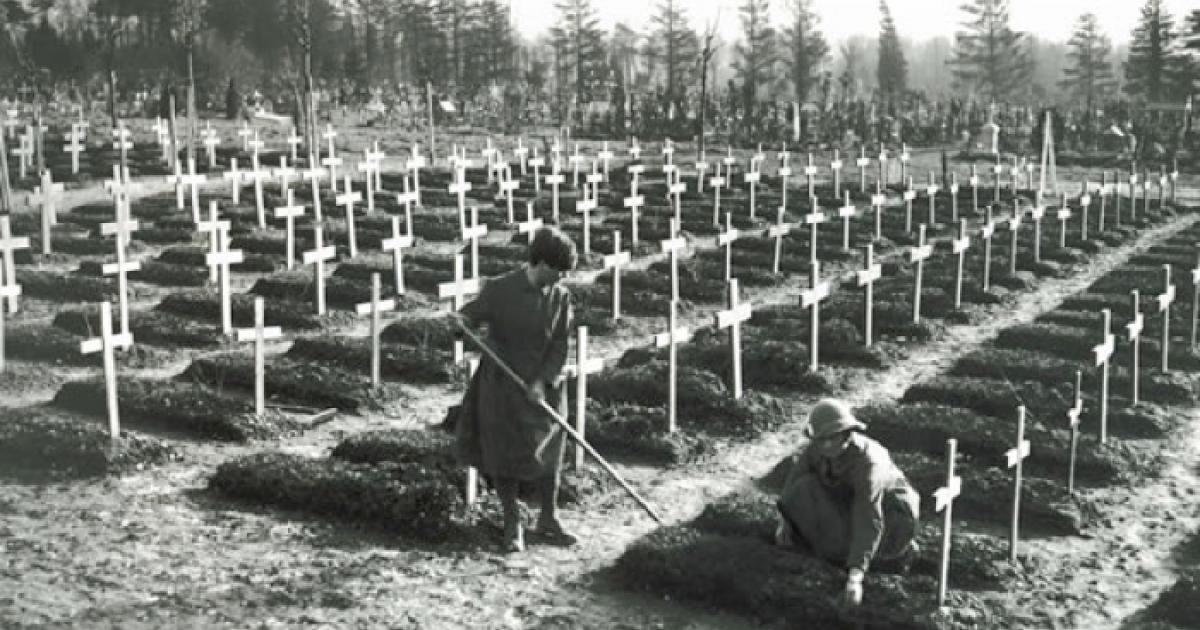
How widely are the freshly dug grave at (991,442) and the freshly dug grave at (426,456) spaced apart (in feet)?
9.93

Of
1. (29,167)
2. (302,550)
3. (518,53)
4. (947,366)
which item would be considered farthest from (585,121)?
(302,550)

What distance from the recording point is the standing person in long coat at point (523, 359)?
8844mm

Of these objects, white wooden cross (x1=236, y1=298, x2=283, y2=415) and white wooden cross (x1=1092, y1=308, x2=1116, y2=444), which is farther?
white wooden cross (x1=236, y1=298, x2=283, y2=415)

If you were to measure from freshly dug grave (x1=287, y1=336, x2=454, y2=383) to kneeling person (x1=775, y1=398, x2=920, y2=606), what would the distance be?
6.55 m

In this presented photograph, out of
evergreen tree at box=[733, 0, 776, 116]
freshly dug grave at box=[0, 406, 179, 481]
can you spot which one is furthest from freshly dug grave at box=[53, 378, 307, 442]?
evergreen tree at box=[733, 0, 776, 116]

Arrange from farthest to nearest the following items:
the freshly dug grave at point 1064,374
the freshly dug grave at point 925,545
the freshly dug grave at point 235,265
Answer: the freshly dug grave at point 235,265 < the freshly dug grave at point 1064,374 < the freshly dug grave at point 925,545

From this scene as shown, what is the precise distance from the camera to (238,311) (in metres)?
17.3

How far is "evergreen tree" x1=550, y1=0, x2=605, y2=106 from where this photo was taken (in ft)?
212

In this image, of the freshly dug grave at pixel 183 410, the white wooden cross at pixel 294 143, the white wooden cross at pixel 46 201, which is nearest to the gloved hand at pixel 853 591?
the freshly dug grave at pixel 183 410

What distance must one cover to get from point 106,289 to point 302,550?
10.7 meters

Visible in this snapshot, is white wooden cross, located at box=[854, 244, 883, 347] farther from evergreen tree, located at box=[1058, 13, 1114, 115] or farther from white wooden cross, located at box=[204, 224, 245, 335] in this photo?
evergreen tree, located at box=[1058, 13, 1114, 115]

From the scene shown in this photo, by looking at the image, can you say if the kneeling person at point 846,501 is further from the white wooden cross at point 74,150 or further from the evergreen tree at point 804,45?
the evergreen tree at point 804,45

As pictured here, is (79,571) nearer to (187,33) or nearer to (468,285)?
(468,285)

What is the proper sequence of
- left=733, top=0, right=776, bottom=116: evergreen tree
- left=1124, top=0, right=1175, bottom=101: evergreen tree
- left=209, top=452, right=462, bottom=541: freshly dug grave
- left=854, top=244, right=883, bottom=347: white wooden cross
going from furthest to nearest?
left=733, top=0, right=776, bottom=116: evergreen tree < left=1124, top=0, right=1175, bottom=101: evergreen tree < left=854, top=244, right=883, bottom=347: white wooden cross < left=209, top=452, right=462, bottom=541: freshly dug grave
